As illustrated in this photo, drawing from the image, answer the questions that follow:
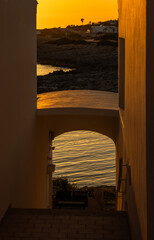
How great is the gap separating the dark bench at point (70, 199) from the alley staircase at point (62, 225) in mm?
4474

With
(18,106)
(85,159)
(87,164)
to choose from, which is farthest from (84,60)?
(18,106)

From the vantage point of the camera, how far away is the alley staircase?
533 centimetres

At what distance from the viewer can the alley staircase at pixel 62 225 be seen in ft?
17.5

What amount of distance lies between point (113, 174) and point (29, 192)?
381 inches

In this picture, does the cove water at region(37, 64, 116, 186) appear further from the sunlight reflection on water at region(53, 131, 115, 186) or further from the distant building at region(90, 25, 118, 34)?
the distant building at region(90, 25, 118, 34)

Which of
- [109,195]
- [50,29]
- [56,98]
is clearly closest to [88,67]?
[50,29]

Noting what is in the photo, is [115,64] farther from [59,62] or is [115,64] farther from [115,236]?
[115,236]

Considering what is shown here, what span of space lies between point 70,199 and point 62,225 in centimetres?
554

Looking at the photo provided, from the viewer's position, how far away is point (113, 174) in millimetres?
17938

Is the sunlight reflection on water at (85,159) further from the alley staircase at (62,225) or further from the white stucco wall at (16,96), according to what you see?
the alley staircase at (62,225)

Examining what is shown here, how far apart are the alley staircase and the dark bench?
4.47 m

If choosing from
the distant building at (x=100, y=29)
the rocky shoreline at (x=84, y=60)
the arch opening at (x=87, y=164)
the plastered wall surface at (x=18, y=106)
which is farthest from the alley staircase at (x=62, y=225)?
the distant building at (x=100, y=29)
